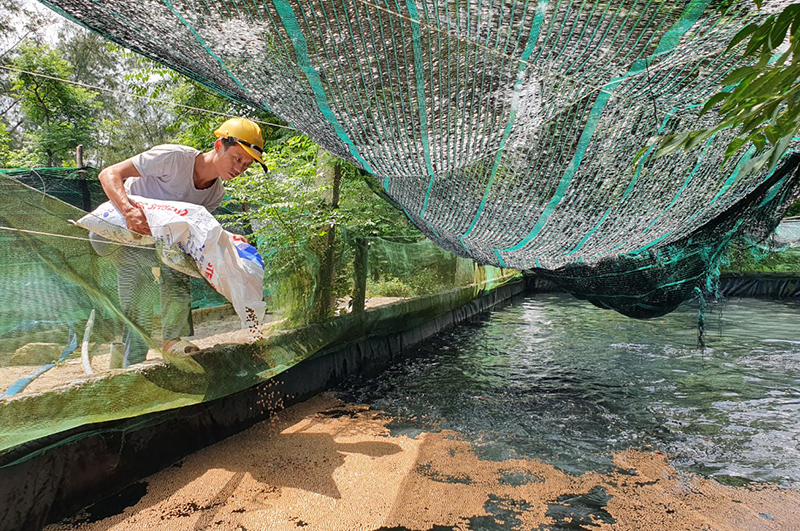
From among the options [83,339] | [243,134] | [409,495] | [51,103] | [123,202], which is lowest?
[409,495]

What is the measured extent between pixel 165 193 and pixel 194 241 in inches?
20.0

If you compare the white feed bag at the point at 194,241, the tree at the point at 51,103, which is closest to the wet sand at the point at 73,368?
→ the white feed bag at the point at 194,241

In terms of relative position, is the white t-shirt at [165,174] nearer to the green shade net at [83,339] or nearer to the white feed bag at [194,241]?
the white feed bag at [194,241]

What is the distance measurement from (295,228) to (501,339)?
4535 millimetres

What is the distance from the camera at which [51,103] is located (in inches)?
494

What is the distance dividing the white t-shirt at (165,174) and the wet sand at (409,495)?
157cm

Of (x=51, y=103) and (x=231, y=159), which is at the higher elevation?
(x=51, y=103)

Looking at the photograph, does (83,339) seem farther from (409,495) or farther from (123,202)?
(409,495)

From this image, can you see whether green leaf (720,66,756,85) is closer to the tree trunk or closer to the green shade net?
the green shade net

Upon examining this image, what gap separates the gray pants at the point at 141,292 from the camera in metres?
2.37

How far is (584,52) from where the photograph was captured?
6.50 ft

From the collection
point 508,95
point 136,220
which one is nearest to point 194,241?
point 136,220

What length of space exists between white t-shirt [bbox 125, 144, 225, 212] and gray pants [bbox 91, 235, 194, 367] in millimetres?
425

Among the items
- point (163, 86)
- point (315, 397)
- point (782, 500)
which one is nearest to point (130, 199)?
point (315, 397)
